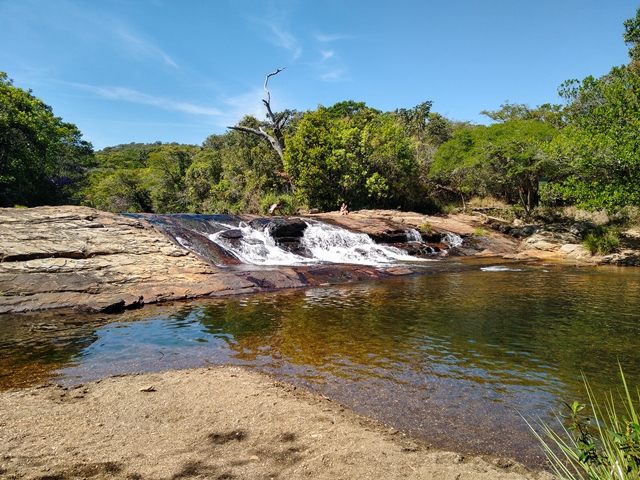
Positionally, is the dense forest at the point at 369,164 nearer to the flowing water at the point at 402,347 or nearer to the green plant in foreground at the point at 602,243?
the green plant in foreground at the point at 602,243

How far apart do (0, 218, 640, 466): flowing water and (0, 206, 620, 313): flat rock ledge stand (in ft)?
3.34

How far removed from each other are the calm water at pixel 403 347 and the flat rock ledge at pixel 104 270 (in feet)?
3.71

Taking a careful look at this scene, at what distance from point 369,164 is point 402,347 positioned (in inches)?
994

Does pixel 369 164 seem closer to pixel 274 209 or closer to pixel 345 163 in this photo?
pixel 345 163

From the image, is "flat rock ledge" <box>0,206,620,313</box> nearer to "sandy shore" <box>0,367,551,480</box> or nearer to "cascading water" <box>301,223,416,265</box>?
"cascading water" <box>301,223,416,265</box>

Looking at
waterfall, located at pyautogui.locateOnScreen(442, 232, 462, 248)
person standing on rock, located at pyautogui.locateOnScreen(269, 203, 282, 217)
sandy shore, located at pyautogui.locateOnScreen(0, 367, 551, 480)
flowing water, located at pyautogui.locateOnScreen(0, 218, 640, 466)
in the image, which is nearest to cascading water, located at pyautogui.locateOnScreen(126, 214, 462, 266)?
waterfall, located at pyautogui.locateOnScreen(442, 232, 462, 248)

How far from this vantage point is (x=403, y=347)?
676 centimetres

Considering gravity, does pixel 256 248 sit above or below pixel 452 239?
above

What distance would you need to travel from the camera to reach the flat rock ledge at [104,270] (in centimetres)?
1055

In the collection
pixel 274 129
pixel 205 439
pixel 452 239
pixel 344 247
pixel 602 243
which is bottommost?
pixel 602 243

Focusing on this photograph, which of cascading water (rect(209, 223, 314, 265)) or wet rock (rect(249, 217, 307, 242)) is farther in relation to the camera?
wet rock (rect(249, 217, 307, 242))

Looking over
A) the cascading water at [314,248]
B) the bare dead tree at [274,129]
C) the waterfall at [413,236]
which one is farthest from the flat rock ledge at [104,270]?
the bare dead tree at [274,129]

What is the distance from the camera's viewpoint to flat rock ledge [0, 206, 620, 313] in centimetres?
1055

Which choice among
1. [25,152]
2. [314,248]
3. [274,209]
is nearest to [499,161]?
[274,209]
